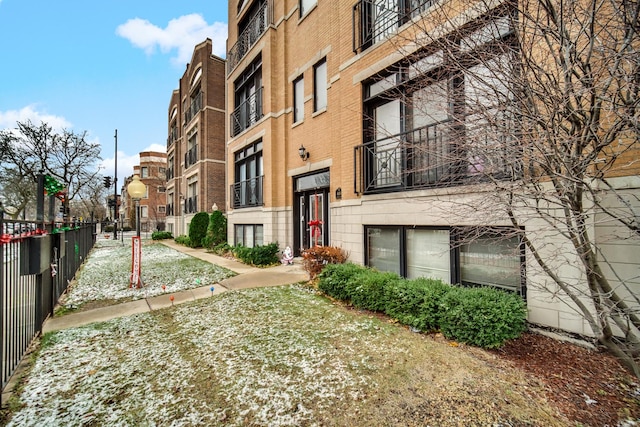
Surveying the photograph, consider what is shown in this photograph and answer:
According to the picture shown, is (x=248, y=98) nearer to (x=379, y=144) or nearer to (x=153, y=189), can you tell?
(x=379, y=144)

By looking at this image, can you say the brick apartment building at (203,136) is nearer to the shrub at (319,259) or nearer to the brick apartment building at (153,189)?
the shrub at (319,259)

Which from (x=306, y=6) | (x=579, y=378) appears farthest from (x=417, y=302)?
(x=306, y=6)

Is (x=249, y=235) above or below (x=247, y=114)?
below

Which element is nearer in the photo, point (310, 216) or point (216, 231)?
point (310, 216)

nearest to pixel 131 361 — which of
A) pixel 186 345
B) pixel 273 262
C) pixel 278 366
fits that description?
pixel 186 345

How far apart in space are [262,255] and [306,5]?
891 cm

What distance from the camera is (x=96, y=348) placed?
12.4 ft

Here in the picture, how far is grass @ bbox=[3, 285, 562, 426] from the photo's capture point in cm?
238

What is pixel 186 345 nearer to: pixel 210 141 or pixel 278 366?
pixel 278 366

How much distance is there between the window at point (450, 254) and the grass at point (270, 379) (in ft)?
4.87

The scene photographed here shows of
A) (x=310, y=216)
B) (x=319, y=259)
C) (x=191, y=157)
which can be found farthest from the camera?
(x=191, y=157)

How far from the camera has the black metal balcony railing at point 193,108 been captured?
2000 cm

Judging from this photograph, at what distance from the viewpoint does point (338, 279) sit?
5.63 m

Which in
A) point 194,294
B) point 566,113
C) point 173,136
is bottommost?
point 194,294
